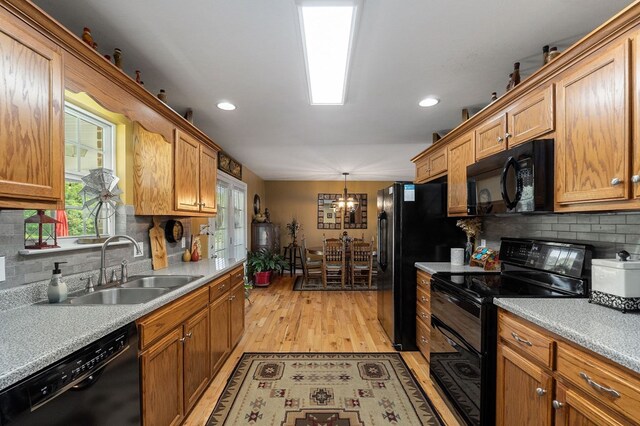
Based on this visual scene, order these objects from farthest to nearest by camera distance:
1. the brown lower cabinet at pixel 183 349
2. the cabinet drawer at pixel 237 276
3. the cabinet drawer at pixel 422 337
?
the cabinet drawer at pixel 237 276
the cabinet drawer at pixel 422 337
the brown lower cabinet at pixel 183 349

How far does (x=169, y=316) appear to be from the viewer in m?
1.56

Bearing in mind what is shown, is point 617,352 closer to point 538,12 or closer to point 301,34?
point 538,12

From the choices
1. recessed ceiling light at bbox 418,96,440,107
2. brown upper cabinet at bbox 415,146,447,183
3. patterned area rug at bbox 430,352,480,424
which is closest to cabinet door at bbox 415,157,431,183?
brown upper cabinet at bbox 415,146,447,183

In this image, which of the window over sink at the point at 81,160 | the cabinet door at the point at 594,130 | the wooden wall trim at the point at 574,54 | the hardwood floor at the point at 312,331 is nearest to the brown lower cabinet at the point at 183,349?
the hardwood floor at the point at 312,331

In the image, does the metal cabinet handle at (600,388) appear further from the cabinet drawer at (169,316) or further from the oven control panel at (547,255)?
the cabinet drawer at (169,316)

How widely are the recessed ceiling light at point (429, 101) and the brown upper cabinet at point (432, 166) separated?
1.67 feet

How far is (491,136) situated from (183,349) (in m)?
2.55

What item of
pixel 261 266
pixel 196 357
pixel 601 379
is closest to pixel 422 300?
pixel 601 379

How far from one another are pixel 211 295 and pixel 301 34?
184 cm

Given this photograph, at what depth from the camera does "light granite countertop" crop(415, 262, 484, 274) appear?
2391 mm

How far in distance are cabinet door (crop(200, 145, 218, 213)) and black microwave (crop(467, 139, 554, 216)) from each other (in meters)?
2.38

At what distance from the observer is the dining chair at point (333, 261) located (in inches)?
203

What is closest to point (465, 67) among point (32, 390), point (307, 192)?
point (32, 390)

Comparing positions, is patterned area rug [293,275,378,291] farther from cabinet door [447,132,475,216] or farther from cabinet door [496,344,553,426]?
cabinet door [496,344,553,426]
